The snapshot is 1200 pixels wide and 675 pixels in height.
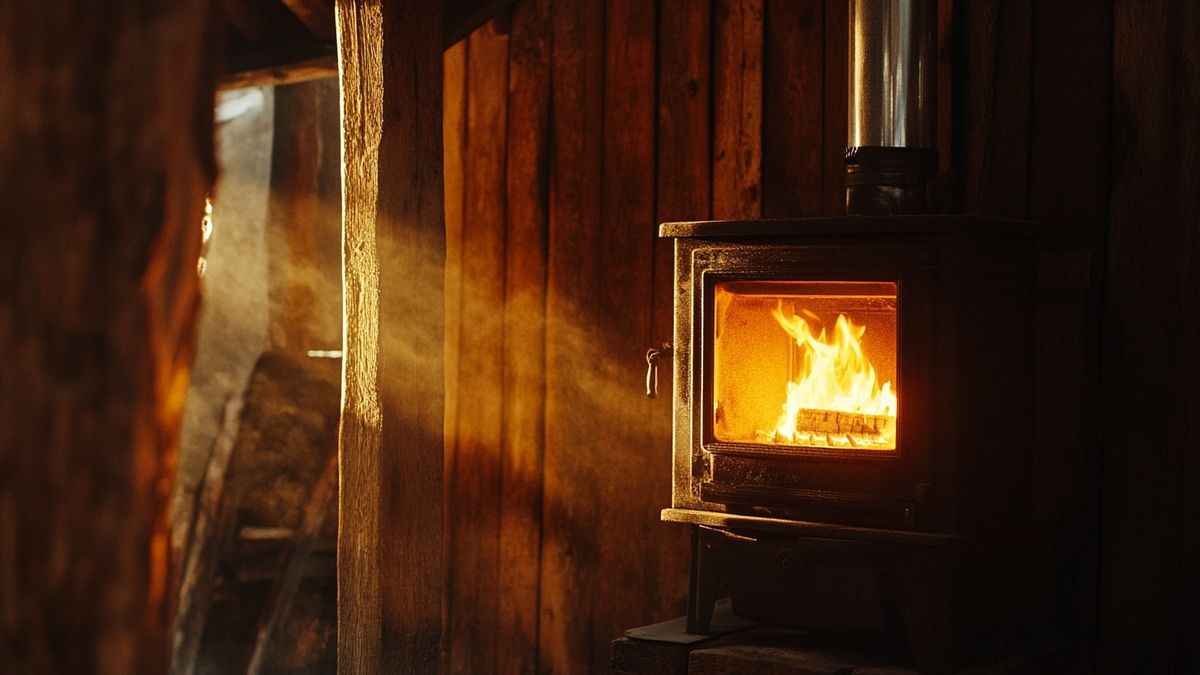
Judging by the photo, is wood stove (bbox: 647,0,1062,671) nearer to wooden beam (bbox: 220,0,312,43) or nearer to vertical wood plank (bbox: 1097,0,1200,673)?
vertical wood plank (bbox: 1097,0,1200,673)

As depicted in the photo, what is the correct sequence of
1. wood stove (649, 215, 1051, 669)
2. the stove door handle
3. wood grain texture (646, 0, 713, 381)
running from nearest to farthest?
1. wood stove (649, 215, 1051, 669)
2. the stove door handle
3. wood grain texture (646, 0, 713, 381)

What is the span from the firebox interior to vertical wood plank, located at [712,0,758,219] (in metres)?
0.63

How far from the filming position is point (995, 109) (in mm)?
3260

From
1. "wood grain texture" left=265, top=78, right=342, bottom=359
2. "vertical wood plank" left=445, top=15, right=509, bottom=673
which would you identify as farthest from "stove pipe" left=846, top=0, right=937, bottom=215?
"wood grain texture" left=265, top=78, right=342, bottom=359

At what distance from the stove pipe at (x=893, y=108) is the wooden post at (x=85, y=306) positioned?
188cm

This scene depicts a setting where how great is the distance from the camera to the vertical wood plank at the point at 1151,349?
3.02 m

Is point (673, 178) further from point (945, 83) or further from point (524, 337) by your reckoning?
point (945, 83)

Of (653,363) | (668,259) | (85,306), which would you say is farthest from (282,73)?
(85,306)

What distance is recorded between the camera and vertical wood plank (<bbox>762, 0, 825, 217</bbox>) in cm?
351

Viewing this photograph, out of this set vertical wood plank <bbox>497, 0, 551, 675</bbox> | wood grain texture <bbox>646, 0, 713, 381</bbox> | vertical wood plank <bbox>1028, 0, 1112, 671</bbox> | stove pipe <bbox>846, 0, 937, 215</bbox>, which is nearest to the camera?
stove pipe <bbox>846, 0, 937, 215</bbox>

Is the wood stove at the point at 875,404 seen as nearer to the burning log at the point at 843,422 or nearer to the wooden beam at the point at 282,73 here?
the burning log at the point at 843,422

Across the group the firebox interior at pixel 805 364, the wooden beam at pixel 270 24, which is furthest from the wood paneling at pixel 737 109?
the wooden beam at pixel 270 24

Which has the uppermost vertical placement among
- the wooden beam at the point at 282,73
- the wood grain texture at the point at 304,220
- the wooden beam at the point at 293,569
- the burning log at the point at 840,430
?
the wooden beam at the point at 282,73

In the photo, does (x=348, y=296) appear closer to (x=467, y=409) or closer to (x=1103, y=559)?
(x=467, y=409)
